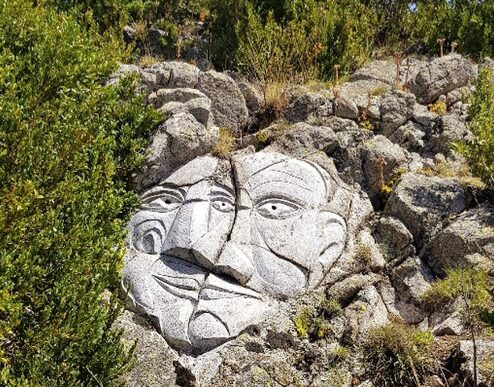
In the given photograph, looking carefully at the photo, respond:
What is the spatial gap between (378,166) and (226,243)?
8.50 ft

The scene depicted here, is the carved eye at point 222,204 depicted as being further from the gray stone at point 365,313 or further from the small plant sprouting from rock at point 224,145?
the gray stone at point 365,313

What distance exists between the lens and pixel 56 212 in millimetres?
6496

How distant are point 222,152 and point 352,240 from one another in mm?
2254

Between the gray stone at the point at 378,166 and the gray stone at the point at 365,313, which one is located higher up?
the gray stone at the point at 378,166

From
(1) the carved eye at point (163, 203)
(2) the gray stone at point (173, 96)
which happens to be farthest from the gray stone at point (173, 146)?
(2) the gray stone at point (173, 96)

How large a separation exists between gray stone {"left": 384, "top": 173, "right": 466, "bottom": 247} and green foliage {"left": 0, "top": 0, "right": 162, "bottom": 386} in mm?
3527

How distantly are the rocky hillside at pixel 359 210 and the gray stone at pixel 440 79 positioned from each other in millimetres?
21

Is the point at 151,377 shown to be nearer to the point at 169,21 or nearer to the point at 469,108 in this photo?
the point at 469,108

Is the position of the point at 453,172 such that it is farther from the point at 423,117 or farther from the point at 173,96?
the point at 173,96

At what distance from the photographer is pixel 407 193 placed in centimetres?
888

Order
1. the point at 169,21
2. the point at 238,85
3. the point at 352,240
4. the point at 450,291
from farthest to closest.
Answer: the point at 169,21, the point at 238,85, the point at 352,240, the point at 450,291

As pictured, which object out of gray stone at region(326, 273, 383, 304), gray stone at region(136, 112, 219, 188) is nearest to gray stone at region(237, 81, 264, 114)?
gray stone at region(136, 112, 219, 188)

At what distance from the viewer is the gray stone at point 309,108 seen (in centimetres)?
1016

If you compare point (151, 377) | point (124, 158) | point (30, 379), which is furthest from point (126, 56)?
point (30, 379)
